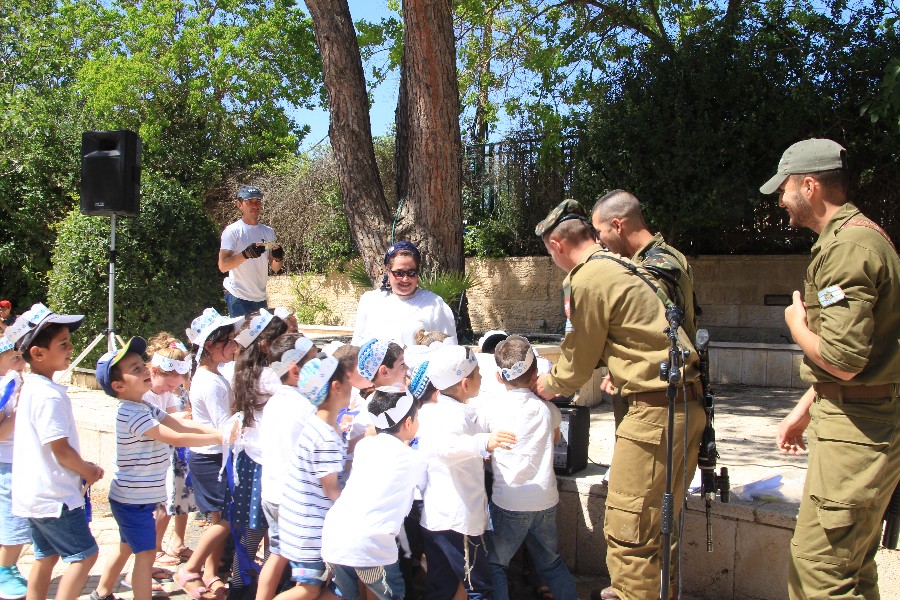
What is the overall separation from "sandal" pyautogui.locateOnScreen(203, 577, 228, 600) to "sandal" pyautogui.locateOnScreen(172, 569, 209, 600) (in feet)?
0.08

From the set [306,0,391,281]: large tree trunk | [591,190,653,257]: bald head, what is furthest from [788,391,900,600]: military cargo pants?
[306,0,391,281]: large tree trunk

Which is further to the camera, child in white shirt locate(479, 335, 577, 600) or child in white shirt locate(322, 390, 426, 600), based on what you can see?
child in white shirt locate(479, 335, 577, 600)

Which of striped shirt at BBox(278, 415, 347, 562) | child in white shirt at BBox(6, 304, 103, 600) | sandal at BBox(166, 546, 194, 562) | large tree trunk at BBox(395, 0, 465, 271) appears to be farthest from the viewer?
large tree trunk at BBox(395, 0, 465, 271)

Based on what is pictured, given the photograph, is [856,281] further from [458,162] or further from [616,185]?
[616,185]

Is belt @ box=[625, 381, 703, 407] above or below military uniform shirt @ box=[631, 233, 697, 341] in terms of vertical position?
below

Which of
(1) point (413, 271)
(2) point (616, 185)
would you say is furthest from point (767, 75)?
(1) point (413, 271)

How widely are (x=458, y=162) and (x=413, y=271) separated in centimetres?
386

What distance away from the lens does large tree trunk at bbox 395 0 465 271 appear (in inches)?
334

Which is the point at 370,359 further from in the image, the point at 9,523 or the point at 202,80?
the point at 202,80

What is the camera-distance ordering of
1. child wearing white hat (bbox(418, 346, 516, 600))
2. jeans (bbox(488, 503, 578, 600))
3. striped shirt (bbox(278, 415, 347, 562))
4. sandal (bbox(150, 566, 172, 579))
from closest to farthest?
striped shirt (bbox(278, 415, 347, 562)), child wearing white hat (bbox(418, 346, 516, 600)), jeans (bbox(488, 503, 578, 600)), sandal (bbox(150, 566, 172, 579))

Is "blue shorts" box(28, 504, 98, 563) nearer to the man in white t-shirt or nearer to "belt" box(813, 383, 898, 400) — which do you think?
"belt" box(813, 383, 898, 400)

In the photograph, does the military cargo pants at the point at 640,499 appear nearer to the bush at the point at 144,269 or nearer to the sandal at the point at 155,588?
the sandal at the point at 155,588

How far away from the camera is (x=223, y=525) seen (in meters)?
4.55

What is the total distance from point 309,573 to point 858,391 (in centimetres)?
242
